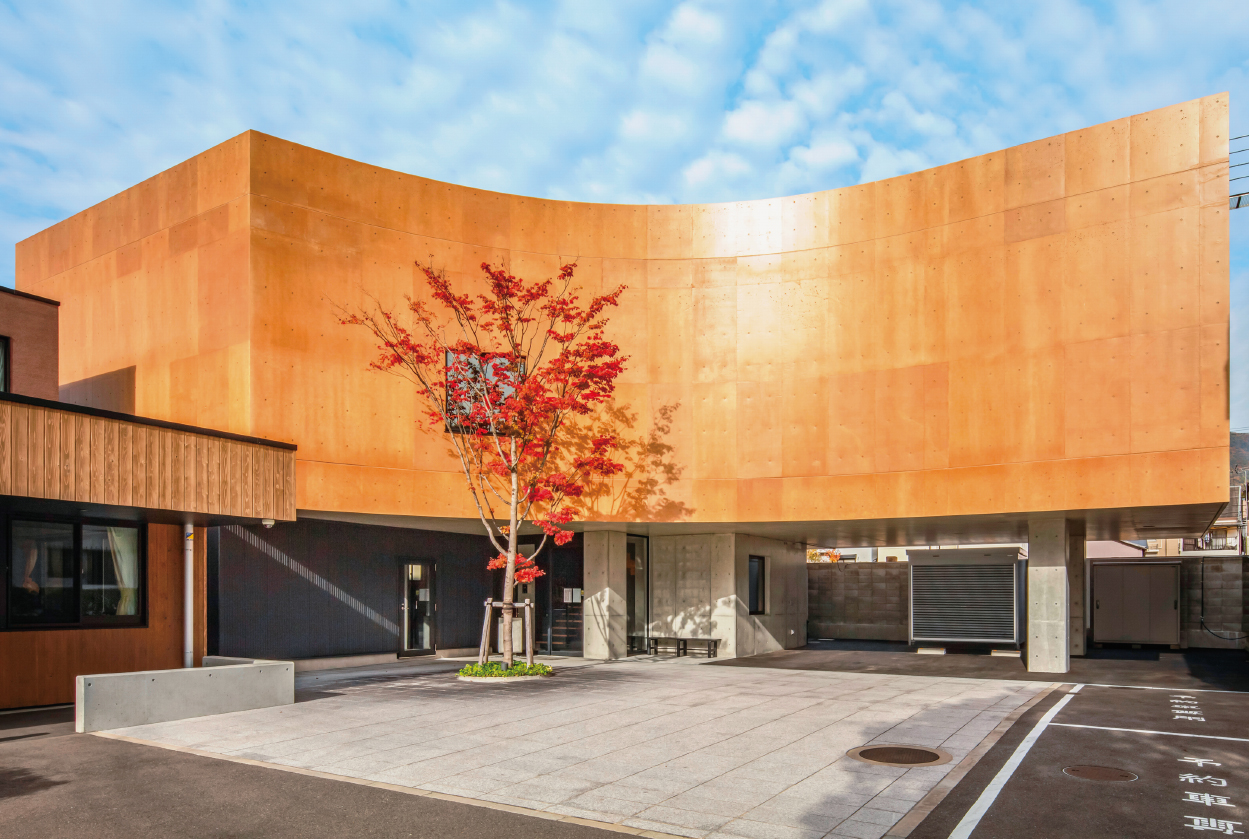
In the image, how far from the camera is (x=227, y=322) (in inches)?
691

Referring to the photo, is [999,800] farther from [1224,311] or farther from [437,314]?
[437,314]

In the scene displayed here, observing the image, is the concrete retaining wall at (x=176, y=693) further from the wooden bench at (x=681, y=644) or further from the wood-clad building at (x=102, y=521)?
the wooden bench at (x=681, y=644)

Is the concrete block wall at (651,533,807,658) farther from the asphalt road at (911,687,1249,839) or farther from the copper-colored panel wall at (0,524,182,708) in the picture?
the copper-colored panel wall at (0,524,182,708)

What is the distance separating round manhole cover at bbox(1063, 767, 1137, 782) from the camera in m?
9.12

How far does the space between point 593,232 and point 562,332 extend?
253 centimetres

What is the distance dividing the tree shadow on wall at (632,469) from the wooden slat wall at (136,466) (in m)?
6.66

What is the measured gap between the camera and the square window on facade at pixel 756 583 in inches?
981

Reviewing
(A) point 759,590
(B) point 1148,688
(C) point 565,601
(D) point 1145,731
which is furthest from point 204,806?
(A) point 759,590

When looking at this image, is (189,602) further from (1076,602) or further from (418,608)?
(1076,602)

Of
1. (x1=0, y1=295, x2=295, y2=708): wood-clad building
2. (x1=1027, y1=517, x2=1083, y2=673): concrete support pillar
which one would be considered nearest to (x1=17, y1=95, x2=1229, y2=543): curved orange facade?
(x1=1027, y1=517, x2=1083, y2=673): concrete support pillar

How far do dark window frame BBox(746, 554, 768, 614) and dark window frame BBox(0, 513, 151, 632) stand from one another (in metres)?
14.5

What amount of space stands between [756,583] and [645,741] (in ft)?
48.1

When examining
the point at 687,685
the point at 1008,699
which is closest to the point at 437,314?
the point at 687,685

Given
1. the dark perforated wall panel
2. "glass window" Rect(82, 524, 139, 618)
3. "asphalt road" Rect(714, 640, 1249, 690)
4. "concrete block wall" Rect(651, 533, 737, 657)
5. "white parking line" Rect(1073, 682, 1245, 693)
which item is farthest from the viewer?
"concrete block wall" Rect(651, 533, 737, 657)
